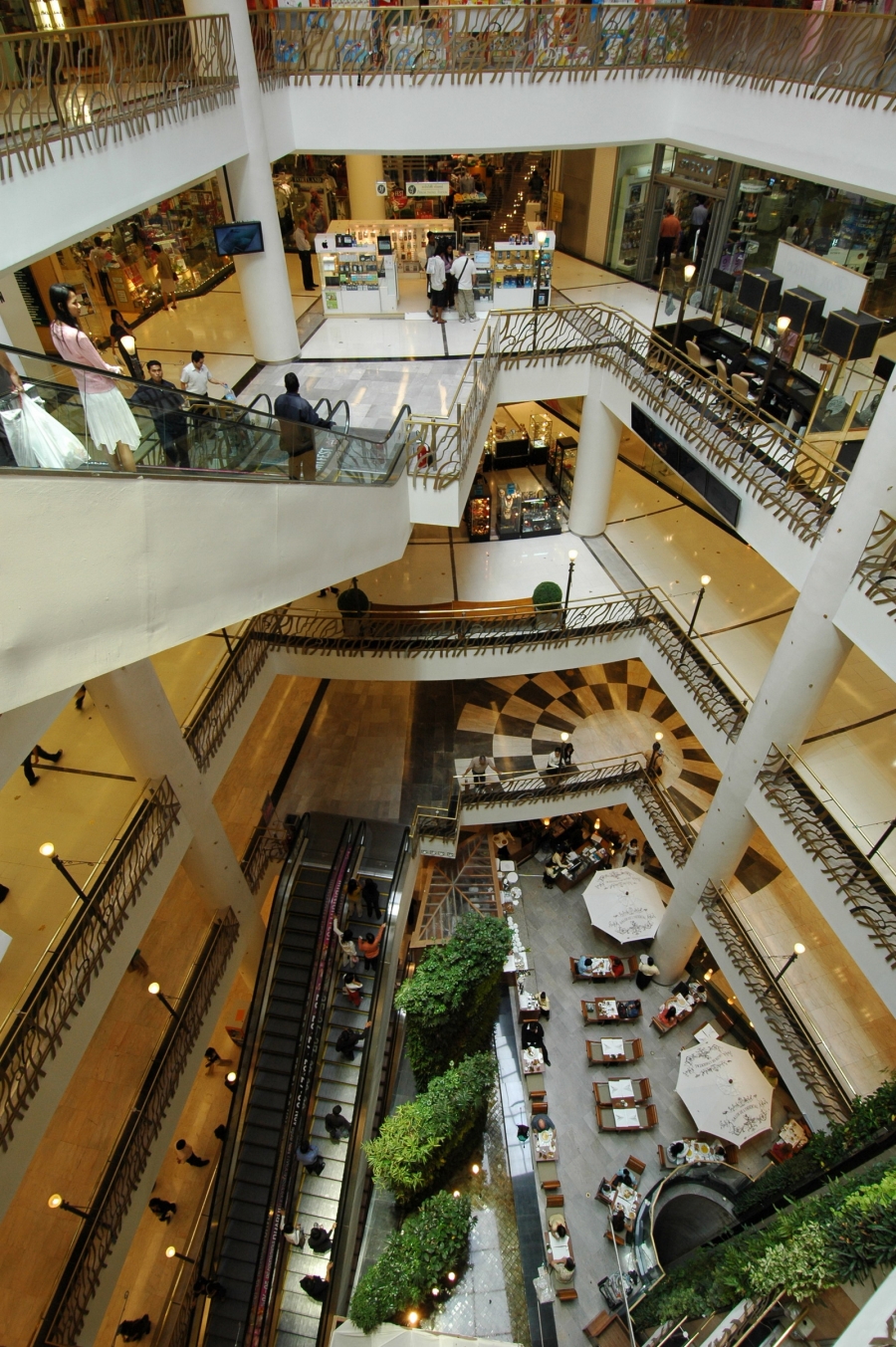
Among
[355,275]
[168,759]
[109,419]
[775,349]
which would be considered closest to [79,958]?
[168,759]

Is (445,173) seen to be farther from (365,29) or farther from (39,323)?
(39,323)

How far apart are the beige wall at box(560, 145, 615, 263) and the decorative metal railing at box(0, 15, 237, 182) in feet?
27.9

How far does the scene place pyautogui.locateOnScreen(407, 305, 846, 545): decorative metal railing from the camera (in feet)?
26.6

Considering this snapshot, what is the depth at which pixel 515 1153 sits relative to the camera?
11.4 m

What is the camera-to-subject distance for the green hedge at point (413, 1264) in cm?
816

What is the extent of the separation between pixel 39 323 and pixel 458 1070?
13.6m

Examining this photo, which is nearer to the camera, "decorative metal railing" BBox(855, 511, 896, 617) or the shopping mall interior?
the shopping mall interior

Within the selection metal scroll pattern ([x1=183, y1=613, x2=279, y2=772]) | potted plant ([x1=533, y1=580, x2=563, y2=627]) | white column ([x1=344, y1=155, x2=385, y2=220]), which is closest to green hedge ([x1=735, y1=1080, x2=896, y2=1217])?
potted plant ([x1=533, y1=580, x2=563, y2=627])

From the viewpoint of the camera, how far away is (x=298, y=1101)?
10.2 meters

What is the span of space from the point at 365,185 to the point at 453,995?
16106 millimetres

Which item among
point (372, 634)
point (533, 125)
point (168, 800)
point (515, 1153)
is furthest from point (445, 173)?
point (515, 1153)

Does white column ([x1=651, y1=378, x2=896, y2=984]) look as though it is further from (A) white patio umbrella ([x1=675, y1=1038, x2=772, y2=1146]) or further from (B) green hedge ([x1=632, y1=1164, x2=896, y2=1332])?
(B) green hedge ([x1=632, y1=1164, x2=896, y2=1332])

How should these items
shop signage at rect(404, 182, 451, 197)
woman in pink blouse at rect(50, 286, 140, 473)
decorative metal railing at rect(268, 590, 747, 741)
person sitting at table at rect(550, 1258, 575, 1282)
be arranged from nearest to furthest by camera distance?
woman in pink blouse at rect(50, 286, 140, 473)
person sitting at table at rect(550, 1258, 575, 1282)
decorative metal railing at rect(268, 590, 747, 741)
shop signage at rect(404, 182, 451, 197)

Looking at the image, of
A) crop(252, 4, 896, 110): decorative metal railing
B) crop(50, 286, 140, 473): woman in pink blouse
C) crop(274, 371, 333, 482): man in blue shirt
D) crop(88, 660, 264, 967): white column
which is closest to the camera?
crop(50, 286, 140, 473): woman in pink blouse
